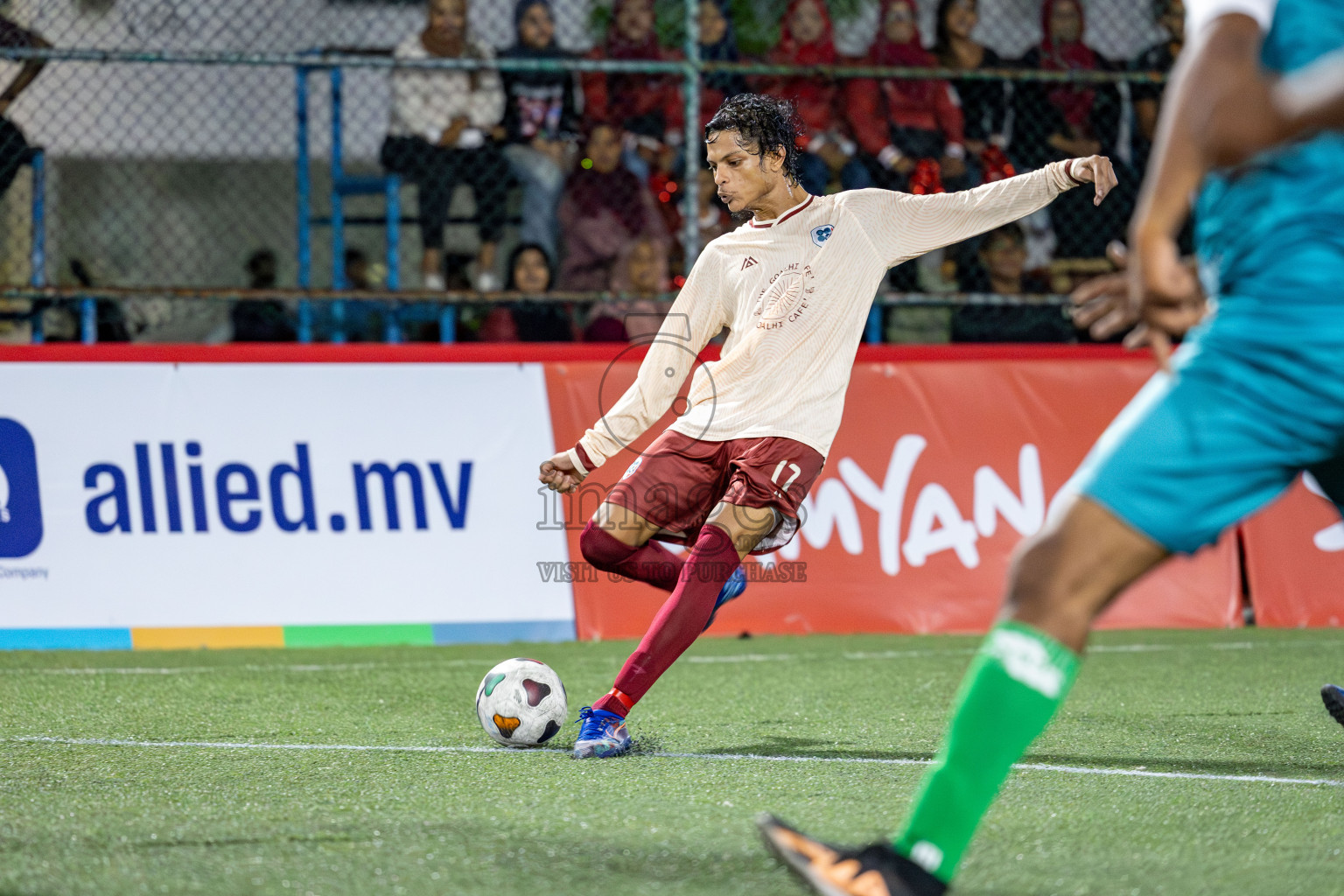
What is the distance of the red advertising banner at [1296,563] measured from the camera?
7.43m

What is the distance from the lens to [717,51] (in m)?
8.54

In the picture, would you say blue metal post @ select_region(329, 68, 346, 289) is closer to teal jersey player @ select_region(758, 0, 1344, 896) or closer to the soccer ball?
the soccer ball

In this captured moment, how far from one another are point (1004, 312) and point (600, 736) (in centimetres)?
516

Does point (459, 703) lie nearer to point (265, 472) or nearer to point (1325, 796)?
point (265, 472)

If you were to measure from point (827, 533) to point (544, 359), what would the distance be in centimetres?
164

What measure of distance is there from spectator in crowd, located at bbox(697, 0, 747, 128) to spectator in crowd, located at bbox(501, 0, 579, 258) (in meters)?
0.83

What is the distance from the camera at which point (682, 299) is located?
4754mm

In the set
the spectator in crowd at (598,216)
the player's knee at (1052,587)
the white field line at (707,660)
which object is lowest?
the white field line at (707,660)

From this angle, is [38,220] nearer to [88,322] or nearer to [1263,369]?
[88,322]

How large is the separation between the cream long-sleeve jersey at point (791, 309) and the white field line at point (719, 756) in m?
0.96

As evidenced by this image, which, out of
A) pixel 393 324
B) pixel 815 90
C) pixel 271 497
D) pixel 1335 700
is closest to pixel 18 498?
pixel 271 497

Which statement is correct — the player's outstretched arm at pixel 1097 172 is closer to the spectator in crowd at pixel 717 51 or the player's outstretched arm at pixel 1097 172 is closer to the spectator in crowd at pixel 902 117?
the spectator in crowd at pixel 717 51

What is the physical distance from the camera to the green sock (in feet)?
7.75

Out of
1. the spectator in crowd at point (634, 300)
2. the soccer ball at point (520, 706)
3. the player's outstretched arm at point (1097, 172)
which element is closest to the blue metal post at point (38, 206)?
the spectator in crowd at point (634, 300)
